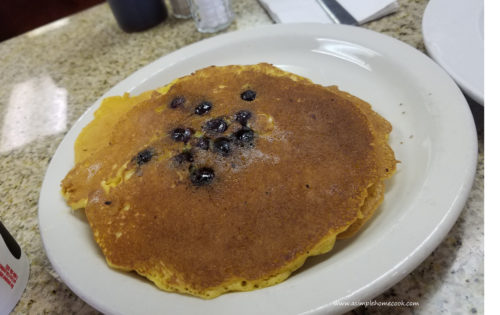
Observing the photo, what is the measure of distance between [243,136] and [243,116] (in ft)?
0.22

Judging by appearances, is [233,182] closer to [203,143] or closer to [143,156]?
[203,143]

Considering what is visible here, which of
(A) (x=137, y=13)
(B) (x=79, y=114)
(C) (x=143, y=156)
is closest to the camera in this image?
(C) (x=143, y=156)

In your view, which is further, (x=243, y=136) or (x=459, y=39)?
(x=459, y=39)

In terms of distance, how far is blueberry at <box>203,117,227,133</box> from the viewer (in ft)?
2.87

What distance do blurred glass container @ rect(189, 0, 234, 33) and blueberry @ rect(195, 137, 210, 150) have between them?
0.85 meters

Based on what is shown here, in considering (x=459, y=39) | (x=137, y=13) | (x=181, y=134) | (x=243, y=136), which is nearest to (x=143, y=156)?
(x=181, y=134)

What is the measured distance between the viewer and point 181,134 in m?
0.89

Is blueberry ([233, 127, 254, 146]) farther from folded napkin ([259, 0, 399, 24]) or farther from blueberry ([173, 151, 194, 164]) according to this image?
folded napkin ([259, 0, 399, 24])

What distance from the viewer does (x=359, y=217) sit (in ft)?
2.36

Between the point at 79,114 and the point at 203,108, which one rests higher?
the point at 203,108

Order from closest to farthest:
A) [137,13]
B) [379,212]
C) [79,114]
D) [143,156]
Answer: [379,212] < [143,156] < [79,114] < [137,13]

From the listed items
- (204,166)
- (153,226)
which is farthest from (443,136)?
(153,226)

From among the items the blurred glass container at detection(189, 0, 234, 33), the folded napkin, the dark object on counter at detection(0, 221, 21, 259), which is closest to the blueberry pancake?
the dark object on counter at detection(0, 221, 21, 259)

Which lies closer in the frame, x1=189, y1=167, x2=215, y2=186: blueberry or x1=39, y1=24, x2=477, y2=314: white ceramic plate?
x1=39, y1=24, x2=477, y2=314: white ceramic plate
